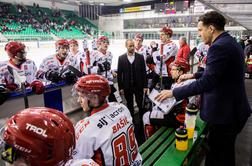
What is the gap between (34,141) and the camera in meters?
0.74

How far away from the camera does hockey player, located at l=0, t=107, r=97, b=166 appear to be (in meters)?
0.74

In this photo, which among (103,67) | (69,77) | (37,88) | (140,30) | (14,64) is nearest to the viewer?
(37,88)

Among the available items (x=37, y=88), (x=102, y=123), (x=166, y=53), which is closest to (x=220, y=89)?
(x=102, y=123)

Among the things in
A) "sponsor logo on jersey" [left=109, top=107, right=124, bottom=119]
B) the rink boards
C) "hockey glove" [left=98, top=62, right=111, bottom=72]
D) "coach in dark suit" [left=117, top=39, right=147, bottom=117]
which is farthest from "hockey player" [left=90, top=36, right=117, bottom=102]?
"sponsor logo on jersey" [left=109, top=107, right=124, bottom=119]

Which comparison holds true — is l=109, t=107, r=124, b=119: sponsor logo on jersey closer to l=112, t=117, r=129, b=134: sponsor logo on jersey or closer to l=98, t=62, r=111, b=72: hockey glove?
l=112, t=117, r=129, b=134: sponsor logo on jersey

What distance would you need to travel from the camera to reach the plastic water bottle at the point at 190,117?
→ 2.12 meters

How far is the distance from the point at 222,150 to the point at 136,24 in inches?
1098

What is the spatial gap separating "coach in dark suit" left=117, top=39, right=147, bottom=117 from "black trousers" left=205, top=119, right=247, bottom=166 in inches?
78.1

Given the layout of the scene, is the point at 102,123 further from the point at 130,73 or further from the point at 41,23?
the point at 41,23

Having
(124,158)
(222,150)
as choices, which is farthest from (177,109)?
(124,158)

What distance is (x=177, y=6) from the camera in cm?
2295

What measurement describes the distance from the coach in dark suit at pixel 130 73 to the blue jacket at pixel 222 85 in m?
1.97

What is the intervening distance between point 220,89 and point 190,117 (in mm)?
553

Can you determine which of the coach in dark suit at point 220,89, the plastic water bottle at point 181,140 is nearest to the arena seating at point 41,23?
the plastic water bottle at point 181,140
